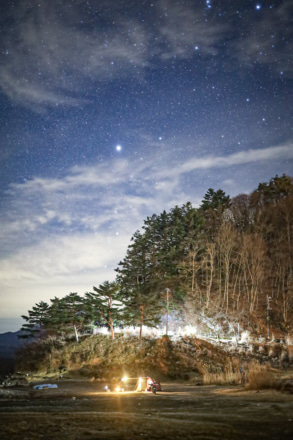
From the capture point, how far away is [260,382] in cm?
1535

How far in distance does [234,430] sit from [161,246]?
55583mm

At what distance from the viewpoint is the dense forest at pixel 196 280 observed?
49094 millimetres

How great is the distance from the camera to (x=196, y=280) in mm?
55031

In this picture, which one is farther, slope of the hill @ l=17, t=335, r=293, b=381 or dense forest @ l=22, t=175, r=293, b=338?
dense forest @ l=22, t=175, r=293, b=338

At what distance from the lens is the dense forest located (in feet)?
161

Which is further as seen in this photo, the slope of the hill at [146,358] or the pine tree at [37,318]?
the pine tree at [37,318]

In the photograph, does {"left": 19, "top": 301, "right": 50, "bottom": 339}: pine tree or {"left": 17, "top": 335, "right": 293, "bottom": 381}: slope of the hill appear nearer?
{"left": 17, "top": 335, "right": 293, "bottom": 381}: slope of the hill

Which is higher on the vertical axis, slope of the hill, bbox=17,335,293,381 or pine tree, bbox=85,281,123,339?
pine tree, bbox=85,281,123,339

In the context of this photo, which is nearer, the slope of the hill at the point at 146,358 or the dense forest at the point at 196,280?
the slope of the hill at the point at 146,358

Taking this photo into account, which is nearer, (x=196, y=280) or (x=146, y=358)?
(x=146, y=358)

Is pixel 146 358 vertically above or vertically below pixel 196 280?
below

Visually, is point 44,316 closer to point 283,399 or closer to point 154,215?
point 154,215

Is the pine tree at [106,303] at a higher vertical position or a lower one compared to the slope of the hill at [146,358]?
higher

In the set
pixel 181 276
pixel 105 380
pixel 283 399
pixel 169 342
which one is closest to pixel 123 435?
pixel 283 399
